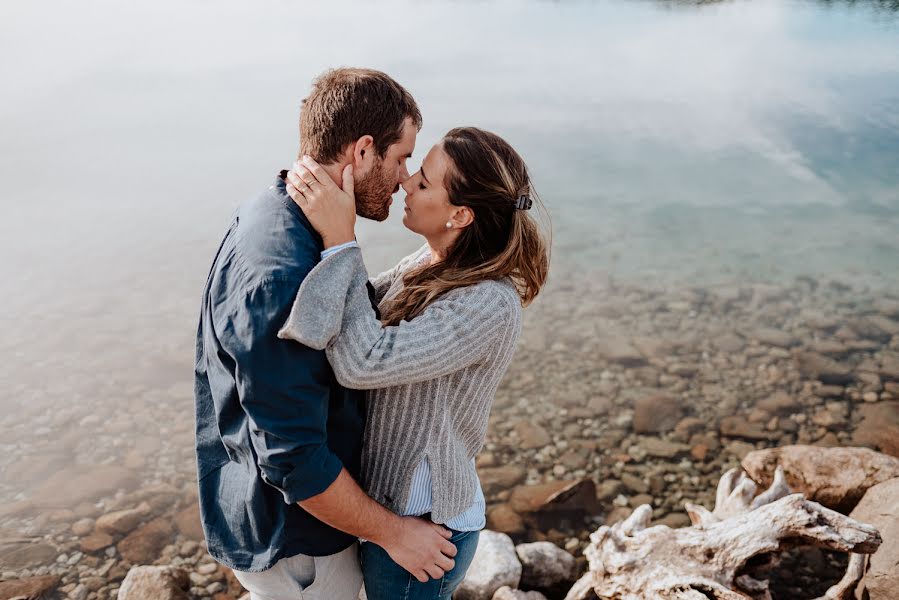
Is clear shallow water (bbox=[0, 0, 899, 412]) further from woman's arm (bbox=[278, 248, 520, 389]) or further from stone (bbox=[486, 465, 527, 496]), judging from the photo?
woman's arm (bbox=[278, 248, 520, 389])

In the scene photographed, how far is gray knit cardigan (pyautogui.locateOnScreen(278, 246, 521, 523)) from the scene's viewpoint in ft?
7.16

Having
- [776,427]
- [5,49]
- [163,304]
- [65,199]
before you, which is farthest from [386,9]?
[776,427]

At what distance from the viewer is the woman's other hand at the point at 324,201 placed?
2.30m

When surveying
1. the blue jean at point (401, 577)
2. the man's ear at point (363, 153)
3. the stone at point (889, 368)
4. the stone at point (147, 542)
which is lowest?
the stone at point (147, 542)

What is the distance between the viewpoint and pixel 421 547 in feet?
8.33

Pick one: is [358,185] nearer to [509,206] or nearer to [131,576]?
[509,206]

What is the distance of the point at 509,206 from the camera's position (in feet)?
9.03

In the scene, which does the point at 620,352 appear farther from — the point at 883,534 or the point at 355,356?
the point at 355,356

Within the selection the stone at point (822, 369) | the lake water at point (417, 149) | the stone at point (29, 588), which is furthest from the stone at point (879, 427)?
the stone at point (29, 588)

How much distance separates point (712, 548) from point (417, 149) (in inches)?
391

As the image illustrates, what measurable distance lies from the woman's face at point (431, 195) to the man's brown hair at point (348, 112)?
27 cm

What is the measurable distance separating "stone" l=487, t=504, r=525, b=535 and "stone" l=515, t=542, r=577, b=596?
77 centimetres

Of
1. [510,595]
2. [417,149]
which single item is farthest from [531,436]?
[417,149]

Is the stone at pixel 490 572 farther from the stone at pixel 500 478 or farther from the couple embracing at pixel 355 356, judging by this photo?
the couple embracing at pixel 355 356
